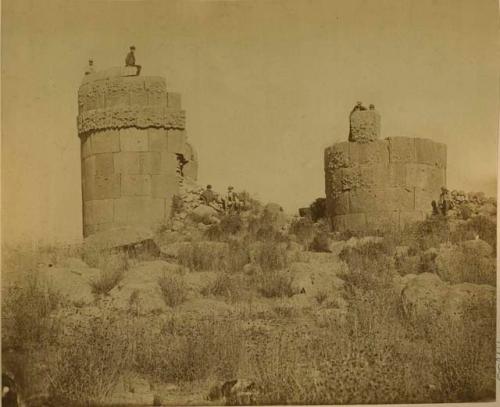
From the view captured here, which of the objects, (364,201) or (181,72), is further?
(364,201)

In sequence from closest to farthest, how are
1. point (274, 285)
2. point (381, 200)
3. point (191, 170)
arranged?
point (274, 285) → point (191, 170) → point (381, 200)

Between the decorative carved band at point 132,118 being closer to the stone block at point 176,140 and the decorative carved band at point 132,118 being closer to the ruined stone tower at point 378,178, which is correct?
the stone block at point 176,140

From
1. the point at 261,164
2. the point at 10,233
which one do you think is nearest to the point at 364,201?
the point at 261,164

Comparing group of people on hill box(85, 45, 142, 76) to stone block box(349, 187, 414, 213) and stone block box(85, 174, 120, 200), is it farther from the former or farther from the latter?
stone block box(349, 187, 414, 213)

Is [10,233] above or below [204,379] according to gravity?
above

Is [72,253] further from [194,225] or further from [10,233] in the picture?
[194,225]

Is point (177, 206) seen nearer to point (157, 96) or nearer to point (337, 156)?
point (157, 96)

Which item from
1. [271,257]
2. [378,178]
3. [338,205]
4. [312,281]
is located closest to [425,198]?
[378,178]
